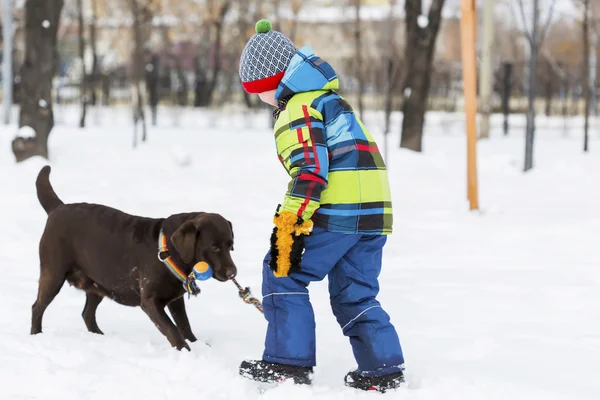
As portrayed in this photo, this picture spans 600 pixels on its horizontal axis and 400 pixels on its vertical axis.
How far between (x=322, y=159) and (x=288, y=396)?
1006 mm

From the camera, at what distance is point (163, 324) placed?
4.49 metres

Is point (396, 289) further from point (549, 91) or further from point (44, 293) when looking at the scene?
point (549, 91)

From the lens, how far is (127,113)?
2697 centimetres

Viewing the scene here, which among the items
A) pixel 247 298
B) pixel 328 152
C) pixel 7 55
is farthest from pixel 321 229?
pixel 7 55

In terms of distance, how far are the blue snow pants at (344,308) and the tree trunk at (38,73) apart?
10.1 meters

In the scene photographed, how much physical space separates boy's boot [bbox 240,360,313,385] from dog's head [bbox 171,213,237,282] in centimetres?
63

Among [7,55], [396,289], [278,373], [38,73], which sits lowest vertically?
[396,289]

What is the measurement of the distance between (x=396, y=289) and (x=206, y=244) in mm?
2405

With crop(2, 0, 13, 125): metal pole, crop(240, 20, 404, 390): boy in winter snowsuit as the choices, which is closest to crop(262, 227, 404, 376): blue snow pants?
crop(240, 20, 404, 390): boy in winter snowsuit

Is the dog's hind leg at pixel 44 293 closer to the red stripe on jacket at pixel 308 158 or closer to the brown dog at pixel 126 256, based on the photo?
the brown dog at pixel 126 256

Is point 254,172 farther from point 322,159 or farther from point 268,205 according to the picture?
point 322,159

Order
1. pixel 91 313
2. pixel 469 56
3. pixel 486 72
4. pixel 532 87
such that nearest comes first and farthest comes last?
pixel 91 313 < pixel 469 56 < pixel 532 87 < pixel 486 72

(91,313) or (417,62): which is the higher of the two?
(417,62)

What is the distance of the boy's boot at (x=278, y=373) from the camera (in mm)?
3793
